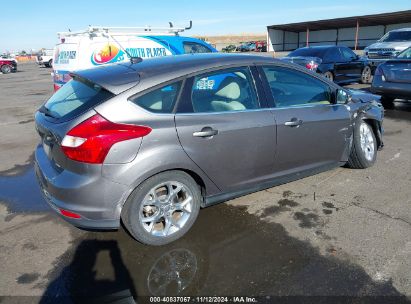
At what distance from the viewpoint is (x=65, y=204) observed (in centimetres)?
301

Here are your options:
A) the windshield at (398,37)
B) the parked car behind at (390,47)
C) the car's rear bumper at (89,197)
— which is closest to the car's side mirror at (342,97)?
the car's rear bumper at (89,197)

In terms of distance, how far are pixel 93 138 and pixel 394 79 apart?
7.88m

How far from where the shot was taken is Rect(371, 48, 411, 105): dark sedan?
27.1ft

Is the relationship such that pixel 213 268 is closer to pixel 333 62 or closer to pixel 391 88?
pixel 391 88

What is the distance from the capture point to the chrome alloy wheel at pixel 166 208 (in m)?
3.21

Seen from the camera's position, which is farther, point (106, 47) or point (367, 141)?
point (106, 47)

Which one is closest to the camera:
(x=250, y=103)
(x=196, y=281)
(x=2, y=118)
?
(x=196, y=281)

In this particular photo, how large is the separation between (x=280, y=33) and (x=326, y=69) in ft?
118

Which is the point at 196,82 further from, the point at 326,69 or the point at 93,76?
the point at 326,69

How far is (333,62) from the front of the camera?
482 inches

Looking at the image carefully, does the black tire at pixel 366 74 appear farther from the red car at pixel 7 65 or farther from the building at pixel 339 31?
the red car at pixel 7 65

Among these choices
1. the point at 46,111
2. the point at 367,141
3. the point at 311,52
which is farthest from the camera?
the point at 311,52

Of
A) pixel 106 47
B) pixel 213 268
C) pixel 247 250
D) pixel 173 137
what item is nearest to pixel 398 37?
pixel 106 47

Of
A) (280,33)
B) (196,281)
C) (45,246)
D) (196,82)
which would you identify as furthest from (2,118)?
(280,33)
